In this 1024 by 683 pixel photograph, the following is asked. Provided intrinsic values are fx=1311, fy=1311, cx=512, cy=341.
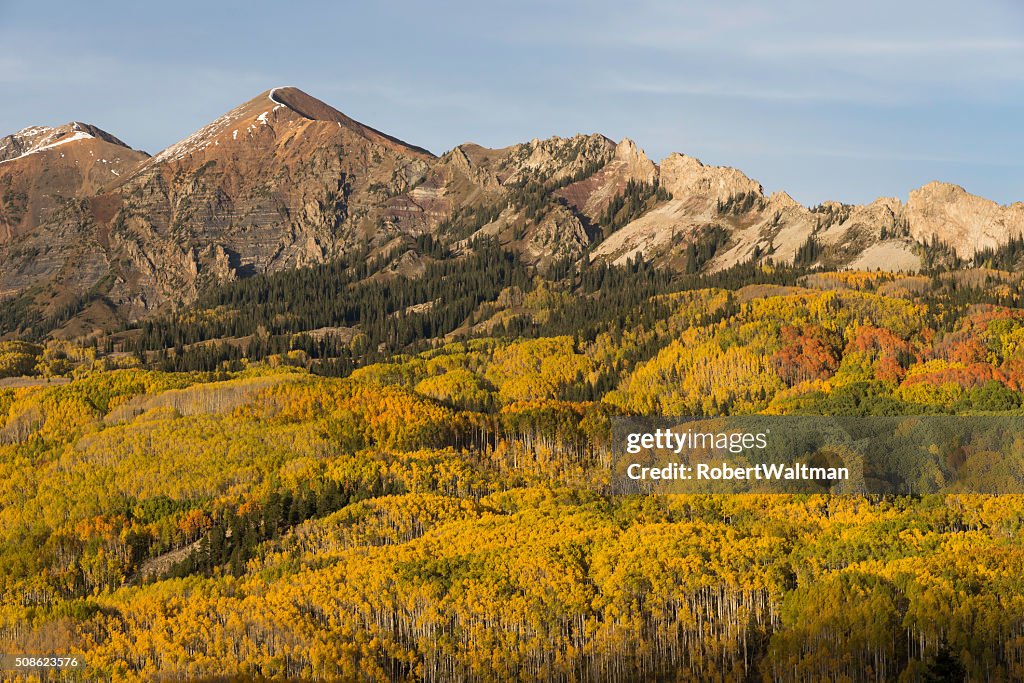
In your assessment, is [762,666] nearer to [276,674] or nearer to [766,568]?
[766,568]

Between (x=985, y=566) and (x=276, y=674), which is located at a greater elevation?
(x=985, y=566)

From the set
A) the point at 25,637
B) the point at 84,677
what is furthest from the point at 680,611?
the point at 25,637

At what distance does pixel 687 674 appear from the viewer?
174000 mm

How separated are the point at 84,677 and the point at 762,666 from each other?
9084 cm

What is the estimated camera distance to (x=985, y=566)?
188 metres

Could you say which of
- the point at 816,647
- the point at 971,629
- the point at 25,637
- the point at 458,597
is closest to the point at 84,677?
the point at 25,637

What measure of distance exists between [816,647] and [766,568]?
24.0 m

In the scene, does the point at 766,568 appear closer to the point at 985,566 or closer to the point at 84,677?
the point at 985,566

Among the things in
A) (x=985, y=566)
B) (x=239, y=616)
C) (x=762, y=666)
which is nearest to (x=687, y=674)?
(x=762, y=666)

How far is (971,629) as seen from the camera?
173 meters

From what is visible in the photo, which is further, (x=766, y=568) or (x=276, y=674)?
(x=766, y=568)

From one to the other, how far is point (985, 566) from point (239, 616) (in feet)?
356

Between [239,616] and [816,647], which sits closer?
[816,647]

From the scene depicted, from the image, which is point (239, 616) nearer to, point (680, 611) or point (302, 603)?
point (302, 603)
